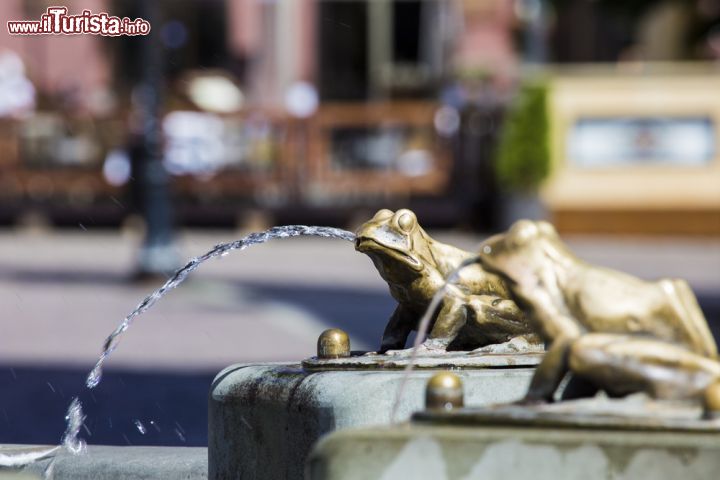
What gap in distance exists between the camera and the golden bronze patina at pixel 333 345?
10.5 ft

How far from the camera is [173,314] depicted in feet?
37.3

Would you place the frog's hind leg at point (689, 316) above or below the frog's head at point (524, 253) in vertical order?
below

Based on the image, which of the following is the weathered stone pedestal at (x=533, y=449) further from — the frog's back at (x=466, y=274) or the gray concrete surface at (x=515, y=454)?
the frog's back at (x=466, y=274)

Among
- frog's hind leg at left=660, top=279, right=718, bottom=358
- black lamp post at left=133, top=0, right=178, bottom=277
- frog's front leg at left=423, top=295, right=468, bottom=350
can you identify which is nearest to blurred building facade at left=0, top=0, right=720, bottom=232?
black lamp post at left=133, top=0, right=178, bottom=277

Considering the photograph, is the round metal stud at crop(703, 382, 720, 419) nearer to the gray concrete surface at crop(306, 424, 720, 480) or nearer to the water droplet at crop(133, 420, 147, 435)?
the gray concrete surface at crop(306, 424, 720, 480)

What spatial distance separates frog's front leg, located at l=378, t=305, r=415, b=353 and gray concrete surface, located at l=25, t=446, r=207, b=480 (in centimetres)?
60

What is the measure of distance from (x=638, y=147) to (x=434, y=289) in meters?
16.5

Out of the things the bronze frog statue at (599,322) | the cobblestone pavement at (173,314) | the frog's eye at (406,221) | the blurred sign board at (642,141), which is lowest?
the cobblestone pavement at (173,314)

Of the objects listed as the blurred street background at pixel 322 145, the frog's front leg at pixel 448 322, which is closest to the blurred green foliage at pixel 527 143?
the blurred street background at pixel 322 145

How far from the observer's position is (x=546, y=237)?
2504 mm

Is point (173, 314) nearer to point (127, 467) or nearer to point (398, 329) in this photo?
point (127, 467)

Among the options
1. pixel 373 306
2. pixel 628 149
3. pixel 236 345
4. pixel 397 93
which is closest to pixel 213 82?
pixel 397 93

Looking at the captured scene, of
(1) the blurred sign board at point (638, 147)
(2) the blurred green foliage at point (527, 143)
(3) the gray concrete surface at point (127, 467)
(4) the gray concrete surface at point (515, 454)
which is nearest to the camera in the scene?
(4) the gray concrete surface at point (515, 454)

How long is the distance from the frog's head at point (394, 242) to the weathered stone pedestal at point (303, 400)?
0.22 m
